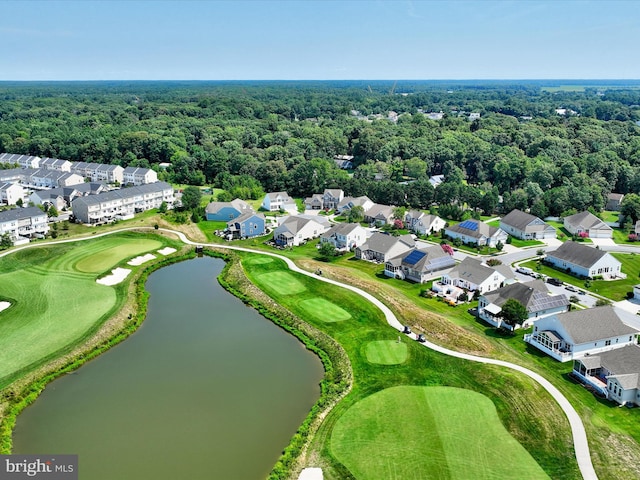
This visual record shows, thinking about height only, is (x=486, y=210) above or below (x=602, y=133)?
below

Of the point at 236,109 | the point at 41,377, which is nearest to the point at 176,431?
the point at 41,377

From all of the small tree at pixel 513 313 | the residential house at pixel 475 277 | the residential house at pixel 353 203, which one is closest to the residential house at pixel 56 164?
the residential house at pixel 353 203

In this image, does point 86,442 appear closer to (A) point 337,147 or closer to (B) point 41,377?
(B) point 41,377

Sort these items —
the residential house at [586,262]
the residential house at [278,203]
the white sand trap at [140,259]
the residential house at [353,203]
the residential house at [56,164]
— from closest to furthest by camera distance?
the residential house at [586,262] → the white sand trap at [140,259] → the residential house at [353,203] → the residential house at [278,203] → the residential house at [56,164]

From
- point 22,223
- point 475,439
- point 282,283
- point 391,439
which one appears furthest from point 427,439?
point 22,223

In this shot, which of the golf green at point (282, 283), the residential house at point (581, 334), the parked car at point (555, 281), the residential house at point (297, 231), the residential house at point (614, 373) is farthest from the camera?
the residential house at point (297, 231)

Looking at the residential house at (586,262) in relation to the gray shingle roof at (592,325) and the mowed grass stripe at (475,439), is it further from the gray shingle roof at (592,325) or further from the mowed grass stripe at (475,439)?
the mowed grass stripe at (475,439)

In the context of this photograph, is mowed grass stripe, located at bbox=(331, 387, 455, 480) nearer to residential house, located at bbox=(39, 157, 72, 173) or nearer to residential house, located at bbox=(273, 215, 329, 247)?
residential house, located at bbox=(273, 215, 329, 247)
